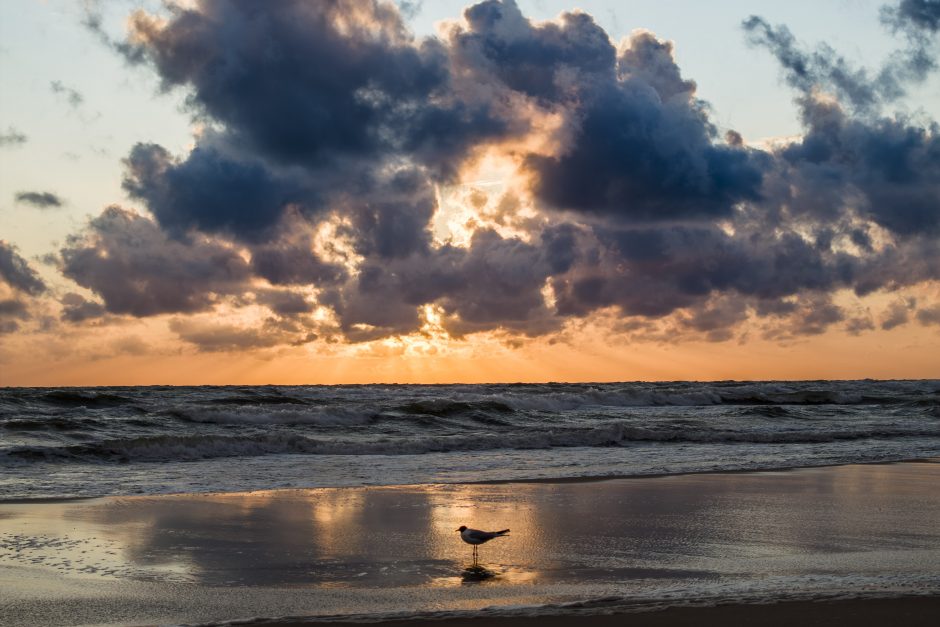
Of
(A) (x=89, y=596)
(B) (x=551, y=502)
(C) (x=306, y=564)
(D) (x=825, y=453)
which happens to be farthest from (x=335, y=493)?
(D) (x=825, y=453)

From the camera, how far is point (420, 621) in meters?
7.46

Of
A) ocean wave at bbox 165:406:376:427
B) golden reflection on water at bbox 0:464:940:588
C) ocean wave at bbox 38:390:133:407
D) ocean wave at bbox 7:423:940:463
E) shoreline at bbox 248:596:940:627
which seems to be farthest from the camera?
ocean wave at bbox 38:390:133:407

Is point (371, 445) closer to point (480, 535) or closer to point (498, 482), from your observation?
point (498, 482)

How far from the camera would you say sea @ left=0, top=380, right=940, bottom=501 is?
60.0ft

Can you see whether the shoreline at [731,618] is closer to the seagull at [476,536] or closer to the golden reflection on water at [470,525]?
the golden reflection on water at [470,525]

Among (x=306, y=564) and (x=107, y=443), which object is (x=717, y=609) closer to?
(x=306, y=564)

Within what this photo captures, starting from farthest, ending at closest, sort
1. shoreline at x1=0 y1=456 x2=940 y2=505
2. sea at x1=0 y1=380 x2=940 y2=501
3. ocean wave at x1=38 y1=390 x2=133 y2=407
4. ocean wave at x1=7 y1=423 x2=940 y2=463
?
ocean wave at x1=38 y1=390 x2=133 y2=407
ocean wave at x1=7 y1=423 x2=940 y2=463
sea at x1=0 y1=380 x2=940 y2=501
shoreline at x1=0 y1=456 x2=940 y2=505

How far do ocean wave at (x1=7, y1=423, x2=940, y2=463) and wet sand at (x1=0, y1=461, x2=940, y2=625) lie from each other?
7646 mm

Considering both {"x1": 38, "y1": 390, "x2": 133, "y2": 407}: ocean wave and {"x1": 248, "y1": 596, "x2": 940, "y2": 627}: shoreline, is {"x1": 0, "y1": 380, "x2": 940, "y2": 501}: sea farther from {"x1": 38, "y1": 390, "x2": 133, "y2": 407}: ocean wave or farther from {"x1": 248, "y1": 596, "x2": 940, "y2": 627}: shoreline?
{"x1": 248, "y1": 596, "x2": 940, "y2": 627}: shoreline

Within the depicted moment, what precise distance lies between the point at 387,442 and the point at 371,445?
79 cm

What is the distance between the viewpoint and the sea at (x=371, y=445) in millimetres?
18281

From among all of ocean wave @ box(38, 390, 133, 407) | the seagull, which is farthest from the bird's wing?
ocean wave @ box(38, 390, 133, 407)

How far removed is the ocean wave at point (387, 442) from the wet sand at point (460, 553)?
765 centimetres

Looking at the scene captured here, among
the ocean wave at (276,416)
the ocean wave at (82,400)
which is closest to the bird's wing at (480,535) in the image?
the ocean wave at (276,416)
